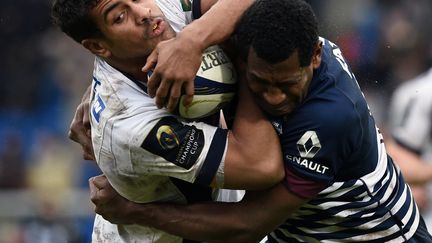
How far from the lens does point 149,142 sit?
178 inches

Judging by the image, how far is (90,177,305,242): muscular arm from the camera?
4.68 m

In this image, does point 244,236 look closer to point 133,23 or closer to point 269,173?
point 269,173

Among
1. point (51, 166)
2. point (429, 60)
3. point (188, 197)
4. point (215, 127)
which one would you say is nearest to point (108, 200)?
point (188, 197)

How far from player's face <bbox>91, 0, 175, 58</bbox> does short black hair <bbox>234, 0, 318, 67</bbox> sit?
450mm

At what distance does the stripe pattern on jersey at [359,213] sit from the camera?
4.84m

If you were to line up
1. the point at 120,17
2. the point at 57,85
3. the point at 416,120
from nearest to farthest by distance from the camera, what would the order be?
the point at 120,17, the point at 416,120, the point at 57,85

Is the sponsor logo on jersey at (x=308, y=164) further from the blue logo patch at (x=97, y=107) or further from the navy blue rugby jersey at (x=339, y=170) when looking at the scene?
the blue logo patch at (x=97, y=107)

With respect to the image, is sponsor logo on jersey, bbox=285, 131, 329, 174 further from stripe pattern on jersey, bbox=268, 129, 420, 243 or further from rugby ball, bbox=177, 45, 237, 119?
rugby ball, bbox=177, 45, 237, 119

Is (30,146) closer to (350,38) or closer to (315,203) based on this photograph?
Answer: (350,38)

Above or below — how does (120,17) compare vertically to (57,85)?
above

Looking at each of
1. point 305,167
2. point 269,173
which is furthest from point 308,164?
point 269,173

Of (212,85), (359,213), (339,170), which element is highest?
(212,85)

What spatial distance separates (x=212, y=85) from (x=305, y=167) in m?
0.52

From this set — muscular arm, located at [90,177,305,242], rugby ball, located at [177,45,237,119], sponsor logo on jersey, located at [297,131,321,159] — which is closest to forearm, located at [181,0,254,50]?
rugby ball, located at [177,45,237,119]
